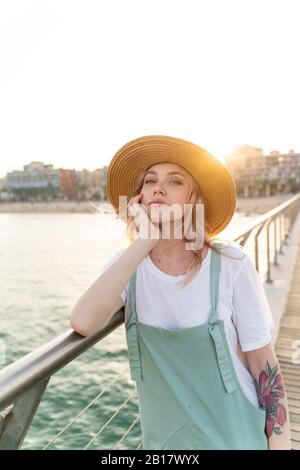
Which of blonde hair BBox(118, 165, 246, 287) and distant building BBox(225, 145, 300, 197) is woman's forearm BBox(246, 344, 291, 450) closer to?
blonde hair BBox(118, 165, 246, 287)

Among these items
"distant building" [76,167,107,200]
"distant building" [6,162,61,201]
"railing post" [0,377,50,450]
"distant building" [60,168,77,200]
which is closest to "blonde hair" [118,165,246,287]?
"railing post" [0,377,50,450]

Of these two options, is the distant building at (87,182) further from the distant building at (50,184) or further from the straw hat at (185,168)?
the straw hat at (185,168)

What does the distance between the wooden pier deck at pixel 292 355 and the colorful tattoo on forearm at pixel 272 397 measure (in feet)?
3.21

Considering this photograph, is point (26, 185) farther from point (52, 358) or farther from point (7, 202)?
point (52, 358)

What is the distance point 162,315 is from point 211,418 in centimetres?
30

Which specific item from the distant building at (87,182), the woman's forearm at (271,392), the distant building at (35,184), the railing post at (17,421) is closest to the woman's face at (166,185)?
the woman's forearm at (271,392)

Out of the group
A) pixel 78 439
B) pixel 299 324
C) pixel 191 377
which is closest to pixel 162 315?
pixel 191 377

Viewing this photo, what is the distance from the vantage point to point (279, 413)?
1300 millimetres

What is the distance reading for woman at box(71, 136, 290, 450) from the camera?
47.1 inches

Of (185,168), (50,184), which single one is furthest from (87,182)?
(185,168)

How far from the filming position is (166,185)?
1.36m

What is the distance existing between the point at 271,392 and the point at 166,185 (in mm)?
678

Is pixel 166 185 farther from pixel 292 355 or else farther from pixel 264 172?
pixel 264 172

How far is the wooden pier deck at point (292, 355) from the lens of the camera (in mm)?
2377
